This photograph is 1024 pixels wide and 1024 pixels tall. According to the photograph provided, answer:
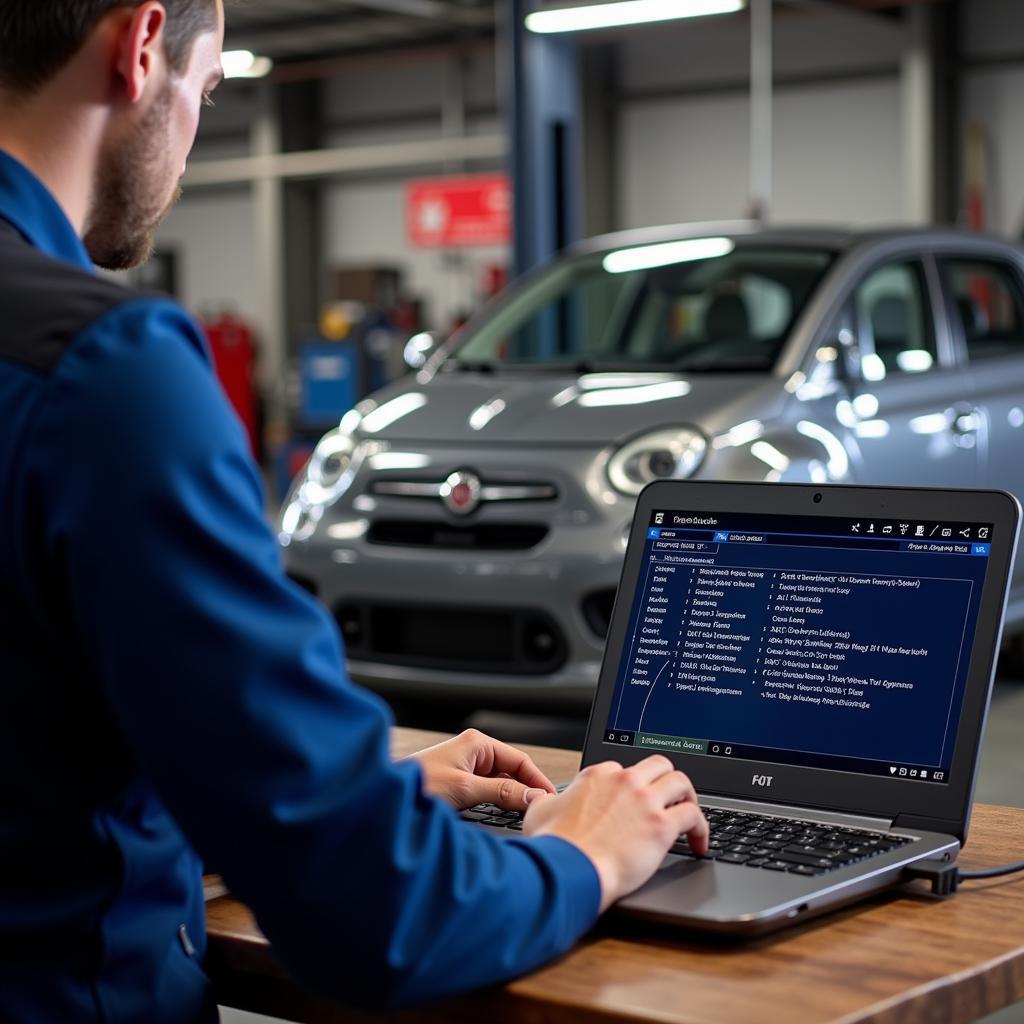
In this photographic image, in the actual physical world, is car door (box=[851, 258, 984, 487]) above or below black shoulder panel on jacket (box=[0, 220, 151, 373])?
below

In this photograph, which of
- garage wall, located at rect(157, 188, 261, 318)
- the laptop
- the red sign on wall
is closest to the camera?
the laptop

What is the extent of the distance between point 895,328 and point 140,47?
4697mm

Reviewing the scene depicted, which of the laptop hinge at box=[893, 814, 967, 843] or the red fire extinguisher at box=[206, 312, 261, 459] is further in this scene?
the red fire extinguisher at box=[206, 312, 261, 459]

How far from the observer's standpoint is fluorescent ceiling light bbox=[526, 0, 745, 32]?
827 cm

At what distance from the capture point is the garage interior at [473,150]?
14672 mm

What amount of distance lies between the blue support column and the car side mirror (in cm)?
288

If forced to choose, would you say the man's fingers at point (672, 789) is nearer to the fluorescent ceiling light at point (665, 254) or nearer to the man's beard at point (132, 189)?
the man's beard at point (132, 189)

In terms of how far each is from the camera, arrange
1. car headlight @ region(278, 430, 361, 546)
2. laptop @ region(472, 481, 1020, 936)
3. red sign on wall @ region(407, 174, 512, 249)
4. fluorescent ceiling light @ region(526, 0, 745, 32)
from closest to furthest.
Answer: laptop @ region(472, 481, 1020, 936)
car headlight @ region(278, 430, 361, 546)
fluorescent ceiling light @ region(526, 0, 745, 32)
red sign on wall @ region(407, 174, 512, 249)

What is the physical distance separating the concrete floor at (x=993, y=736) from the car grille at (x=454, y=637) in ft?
1.37

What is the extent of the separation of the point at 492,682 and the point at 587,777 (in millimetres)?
3206

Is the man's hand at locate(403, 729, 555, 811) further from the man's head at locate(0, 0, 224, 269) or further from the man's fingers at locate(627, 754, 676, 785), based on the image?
the man's head at locate(0, 0, 224, 269)

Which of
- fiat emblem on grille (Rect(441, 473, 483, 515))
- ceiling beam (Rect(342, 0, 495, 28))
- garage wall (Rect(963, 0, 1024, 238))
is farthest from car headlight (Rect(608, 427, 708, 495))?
ceiling beam (Rect(342, 0, 495, 28))

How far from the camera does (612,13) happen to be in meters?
8.99

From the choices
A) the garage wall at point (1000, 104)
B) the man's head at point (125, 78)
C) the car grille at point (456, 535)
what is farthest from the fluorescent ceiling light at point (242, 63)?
the man's head at point (125, 78)
